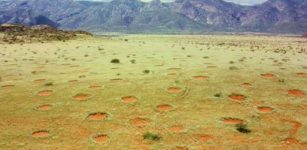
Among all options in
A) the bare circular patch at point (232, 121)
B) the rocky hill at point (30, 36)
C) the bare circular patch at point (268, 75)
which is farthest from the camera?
the rocky hill at point (30, 36)

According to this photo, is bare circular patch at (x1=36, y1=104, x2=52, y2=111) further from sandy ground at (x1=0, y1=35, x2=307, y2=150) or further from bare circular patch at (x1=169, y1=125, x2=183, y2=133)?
bare circular patch at (x1=169, y1=125, x2=183, y2=133)

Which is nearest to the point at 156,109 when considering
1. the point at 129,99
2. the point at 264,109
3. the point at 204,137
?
the point at 129,99

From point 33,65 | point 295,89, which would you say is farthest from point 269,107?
point 33,65

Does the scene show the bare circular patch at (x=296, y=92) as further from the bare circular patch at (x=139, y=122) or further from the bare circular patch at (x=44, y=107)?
the bare circular patch at (x=44, y=107)

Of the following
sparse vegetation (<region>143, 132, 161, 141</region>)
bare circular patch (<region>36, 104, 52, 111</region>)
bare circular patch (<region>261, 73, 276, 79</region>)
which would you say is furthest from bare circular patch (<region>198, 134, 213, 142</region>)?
bare circular patch (<region>261, 73, 276, 79</region>)

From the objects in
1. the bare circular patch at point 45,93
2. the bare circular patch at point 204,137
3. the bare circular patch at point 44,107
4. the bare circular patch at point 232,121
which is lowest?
the bare circular patch at point 204,137

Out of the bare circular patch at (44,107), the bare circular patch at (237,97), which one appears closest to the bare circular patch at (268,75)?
the bare circular patch at (237,97)

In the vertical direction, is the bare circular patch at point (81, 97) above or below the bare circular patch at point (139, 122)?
above
